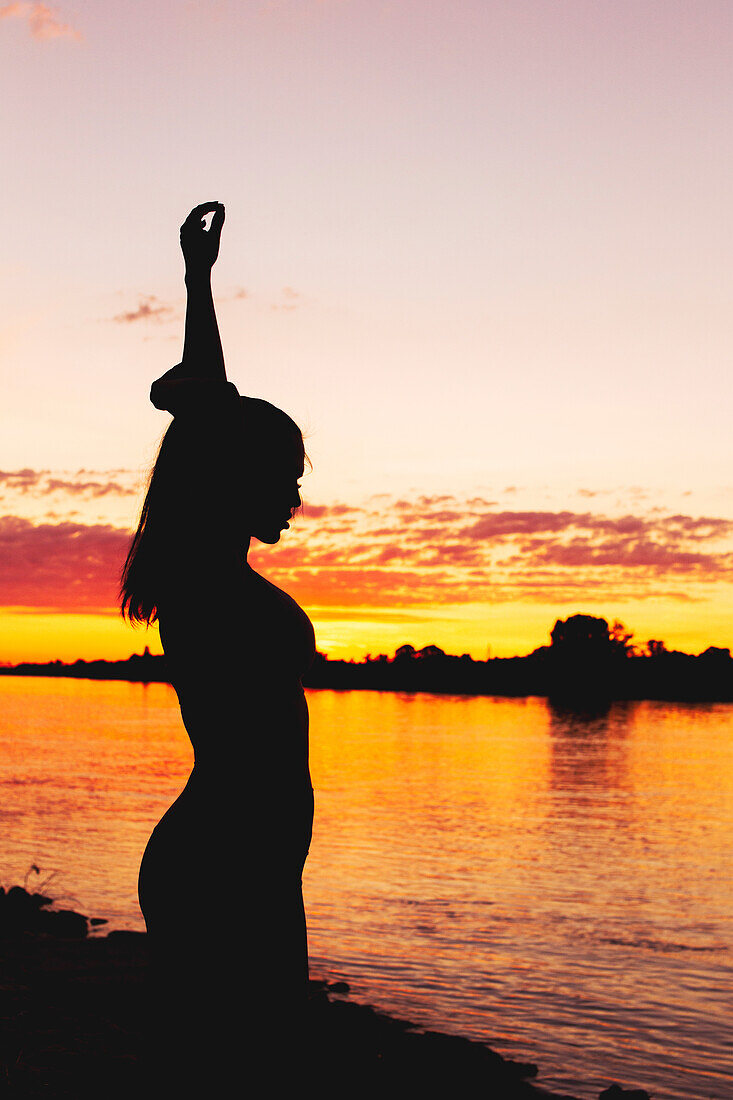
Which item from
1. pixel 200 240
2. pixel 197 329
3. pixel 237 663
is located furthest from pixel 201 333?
pixel 237 663

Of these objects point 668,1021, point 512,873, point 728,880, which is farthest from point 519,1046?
A: point 728,880

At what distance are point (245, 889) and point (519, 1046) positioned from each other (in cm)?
1177

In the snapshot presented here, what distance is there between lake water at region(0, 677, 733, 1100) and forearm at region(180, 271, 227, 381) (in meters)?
1.31

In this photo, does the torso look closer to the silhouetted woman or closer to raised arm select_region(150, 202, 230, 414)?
the silhouetted woman

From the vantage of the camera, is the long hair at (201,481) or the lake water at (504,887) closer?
the long hair at (201,481)

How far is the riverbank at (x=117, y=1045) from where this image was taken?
8023 mm

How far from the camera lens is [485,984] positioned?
1557 cm

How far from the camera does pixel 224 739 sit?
2.52 meters

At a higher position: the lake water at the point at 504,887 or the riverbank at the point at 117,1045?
the riverbank at the point at 117,1045

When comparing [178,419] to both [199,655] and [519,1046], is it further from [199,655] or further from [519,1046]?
[519,1046]

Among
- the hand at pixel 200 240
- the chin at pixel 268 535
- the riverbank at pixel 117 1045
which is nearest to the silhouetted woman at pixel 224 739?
the chin at pixel 268 535

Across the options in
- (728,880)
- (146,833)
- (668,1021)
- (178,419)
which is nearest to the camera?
(178,419)

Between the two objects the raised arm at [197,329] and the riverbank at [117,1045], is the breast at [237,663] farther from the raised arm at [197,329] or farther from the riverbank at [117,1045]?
the riverbank at [117,1045]

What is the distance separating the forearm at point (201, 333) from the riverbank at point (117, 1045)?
598 centimetres
